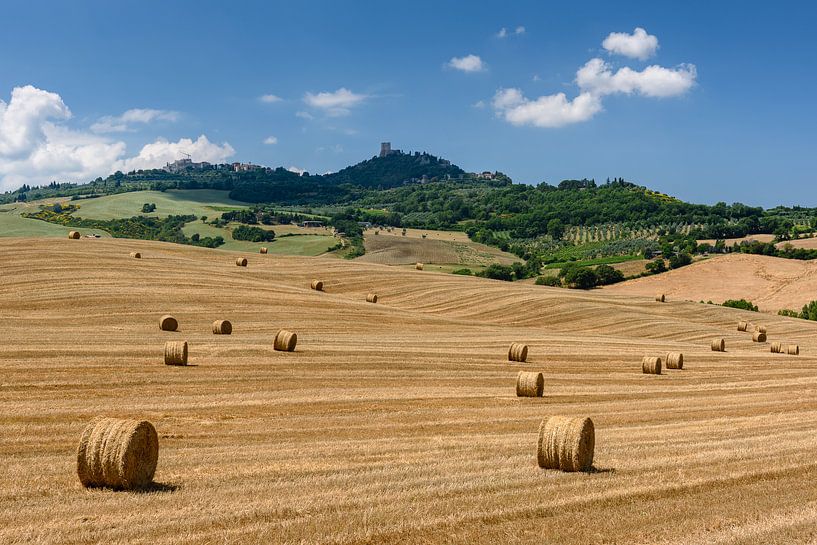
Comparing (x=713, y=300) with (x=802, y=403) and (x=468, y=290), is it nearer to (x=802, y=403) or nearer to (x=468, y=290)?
(x=468, y=290)

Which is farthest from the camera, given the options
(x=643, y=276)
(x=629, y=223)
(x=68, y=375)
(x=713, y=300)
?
(x=629, y=223)

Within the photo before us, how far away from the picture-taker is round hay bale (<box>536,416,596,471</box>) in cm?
1311

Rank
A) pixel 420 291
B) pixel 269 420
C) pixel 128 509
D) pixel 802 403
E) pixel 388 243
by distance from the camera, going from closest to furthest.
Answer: pixel 128 509
pixel 269 420
pixel 802 403
pixel 420 291
pixel 388 243

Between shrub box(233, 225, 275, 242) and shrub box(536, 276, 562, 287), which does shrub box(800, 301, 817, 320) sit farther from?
shrub box(233, 225, 275, 242)

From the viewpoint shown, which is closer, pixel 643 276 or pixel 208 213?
pixel 643 276

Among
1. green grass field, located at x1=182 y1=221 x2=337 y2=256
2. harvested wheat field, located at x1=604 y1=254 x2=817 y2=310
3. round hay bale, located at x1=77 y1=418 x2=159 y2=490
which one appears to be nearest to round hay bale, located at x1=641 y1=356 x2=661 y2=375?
round hay bale, located at x1=77 y1=418 x2=159 y2=490

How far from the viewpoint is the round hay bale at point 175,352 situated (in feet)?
76.5

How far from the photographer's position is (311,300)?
42.2m

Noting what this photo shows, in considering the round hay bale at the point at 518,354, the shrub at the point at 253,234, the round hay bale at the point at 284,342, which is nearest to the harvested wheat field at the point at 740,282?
the shrub at the point at 253,234

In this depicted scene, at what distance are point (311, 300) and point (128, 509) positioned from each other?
32.1 meters

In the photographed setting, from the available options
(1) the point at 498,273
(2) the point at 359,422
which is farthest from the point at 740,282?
(2) the point at 359,422

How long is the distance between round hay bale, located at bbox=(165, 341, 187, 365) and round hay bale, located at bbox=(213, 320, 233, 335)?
829 centimetres

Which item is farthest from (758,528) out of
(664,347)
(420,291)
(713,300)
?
(713,300)

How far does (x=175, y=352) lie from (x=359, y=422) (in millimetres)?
7650
